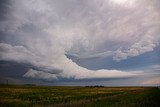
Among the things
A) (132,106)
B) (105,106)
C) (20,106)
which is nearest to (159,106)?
(132,106)

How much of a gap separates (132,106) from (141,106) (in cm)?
103

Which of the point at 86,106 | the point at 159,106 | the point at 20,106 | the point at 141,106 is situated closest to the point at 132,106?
the point at 141,106

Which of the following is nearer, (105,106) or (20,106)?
(105,106)

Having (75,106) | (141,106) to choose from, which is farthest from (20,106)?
(141,106)

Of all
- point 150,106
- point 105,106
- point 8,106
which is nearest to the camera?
point 150,106

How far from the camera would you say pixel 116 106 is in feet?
108

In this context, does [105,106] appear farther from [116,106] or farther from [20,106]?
[20,106]

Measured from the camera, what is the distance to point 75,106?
35.3 meters

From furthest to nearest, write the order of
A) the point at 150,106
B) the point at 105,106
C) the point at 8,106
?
the point at 8,106, the point at 105,106, the point at 150,106

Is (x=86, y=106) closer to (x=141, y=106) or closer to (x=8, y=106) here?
(x=141, y=106)

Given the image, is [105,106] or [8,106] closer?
[105,106]

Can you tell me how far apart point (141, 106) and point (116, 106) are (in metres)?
2.90

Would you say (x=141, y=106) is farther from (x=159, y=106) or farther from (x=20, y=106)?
(x=20, y=106)

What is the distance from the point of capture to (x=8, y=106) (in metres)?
37.4
